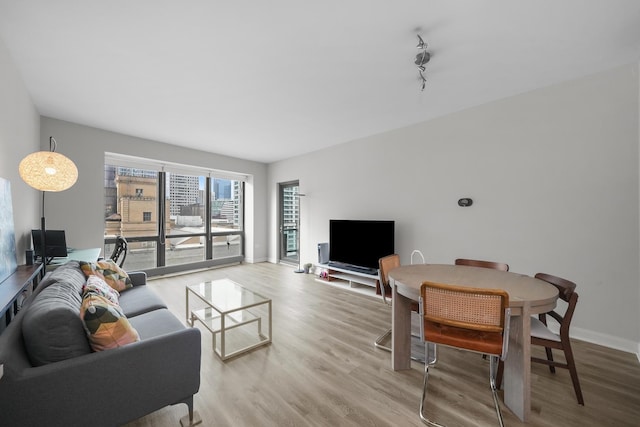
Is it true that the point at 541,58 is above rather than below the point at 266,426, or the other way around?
above

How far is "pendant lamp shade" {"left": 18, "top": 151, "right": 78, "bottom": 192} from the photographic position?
2062 millimetres

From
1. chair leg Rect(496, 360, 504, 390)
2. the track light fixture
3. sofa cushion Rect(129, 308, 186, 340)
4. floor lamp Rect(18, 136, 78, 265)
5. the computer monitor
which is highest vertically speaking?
the track light fixture

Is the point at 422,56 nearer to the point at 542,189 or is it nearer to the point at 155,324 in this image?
the point at 542,189

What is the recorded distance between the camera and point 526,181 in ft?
9.39

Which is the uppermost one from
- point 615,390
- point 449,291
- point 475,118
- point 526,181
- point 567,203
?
point 475,118

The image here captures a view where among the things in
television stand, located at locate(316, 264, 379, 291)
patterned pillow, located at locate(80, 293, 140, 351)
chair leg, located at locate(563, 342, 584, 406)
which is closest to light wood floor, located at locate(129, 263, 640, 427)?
chair leg, located at locate(563, 342, 584, 406)

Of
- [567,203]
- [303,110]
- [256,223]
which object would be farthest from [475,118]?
[256,223]

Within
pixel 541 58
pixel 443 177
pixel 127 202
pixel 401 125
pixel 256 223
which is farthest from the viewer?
pixel 256 223

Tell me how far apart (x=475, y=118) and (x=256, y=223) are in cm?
497

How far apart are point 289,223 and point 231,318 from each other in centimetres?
378

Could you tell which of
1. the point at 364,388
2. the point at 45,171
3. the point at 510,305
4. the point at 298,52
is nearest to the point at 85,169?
the point at 45,171

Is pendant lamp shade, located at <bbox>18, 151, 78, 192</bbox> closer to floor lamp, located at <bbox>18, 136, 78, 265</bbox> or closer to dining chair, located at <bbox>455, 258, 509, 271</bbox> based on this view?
floor lamp, located at <bbox>18, 136, 78, 265</bbox>

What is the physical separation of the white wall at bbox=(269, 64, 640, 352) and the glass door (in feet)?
8.38

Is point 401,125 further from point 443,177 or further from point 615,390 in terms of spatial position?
point 615,390
